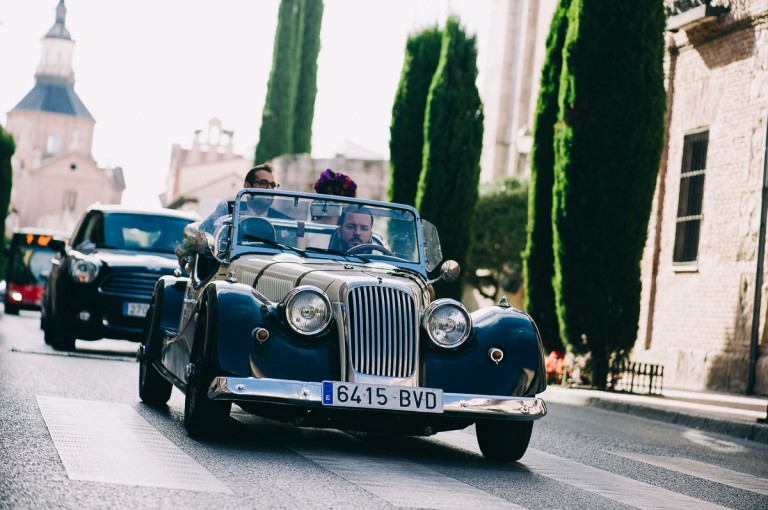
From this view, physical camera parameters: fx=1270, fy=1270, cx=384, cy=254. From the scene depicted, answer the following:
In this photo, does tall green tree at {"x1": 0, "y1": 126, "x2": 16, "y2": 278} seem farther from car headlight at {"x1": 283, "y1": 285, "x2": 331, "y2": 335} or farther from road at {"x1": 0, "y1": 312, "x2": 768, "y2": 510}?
car headlight at {"x1": 283, "y1": 285, "x2": 331, "y2": 335}

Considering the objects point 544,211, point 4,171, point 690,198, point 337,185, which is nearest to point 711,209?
point 690,198

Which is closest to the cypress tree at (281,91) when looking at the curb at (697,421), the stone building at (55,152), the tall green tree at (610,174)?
the tall green tree at (610,174)

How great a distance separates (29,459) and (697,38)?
57.6ft

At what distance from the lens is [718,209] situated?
802 inches

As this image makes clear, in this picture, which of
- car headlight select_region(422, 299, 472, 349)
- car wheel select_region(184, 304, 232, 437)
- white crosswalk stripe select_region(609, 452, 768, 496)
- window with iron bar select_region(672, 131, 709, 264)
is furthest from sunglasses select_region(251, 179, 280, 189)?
window with iron bar select_region(672, 131, 709, 264)

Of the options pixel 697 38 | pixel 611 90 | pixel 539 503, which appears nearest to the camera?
pixel 539 503

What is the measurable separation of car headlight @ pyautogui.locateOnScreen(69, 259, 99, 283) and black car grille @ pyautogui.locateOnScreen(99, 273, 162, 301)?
0.51 ft

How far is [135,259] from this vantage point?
49.0 ft

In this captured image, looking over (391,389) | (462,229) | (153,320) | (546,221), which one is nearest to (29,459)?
(391,389)

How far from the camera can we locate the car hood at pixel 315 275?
298 inches

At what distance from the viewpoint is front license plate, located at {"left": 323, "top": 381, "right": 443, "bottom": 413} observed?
7105 mm

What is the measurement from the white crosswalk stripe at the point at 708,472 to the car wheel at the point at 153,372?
11.4 ft

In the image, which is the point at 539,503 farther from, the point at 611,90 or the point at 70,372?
the point at 611,90

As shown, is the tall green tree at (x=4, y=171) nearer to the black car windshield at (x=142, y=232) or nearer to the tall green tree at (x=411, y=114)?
the tall green tree at (x=411, y=114)
